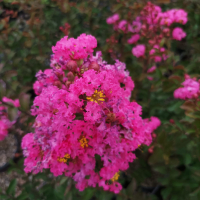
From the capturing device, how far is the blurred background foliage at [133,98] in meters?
1.12

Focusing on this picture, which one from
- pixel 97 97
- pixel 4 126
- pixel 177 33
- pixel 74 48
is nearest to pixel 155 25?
pixel 177 33

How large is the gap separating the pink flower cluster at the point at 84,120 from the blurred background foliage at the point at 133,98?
14.8 inches

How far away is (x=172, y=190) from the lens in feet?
4.32

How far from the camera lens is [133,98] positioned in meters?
1.35

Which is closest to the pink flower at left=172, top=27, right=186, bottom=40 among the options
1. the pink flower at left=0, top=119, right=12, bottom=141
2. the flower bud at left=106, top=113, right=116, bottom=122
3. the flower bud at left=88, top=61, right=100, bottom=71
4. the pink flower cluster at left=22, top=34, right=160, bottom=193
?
the pink flower cluster at left=22, top=34, right=160, bottom=193

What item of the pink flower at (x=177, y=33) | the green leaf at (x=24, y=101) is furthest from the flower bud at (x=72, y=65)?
the pink flower at (x=177, y=33)

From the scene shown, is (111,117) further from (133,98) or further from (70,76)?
(133,98)

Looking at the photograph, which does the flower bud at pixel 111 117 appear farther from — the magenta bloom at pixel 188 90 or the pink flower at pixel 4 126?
the pink flower at pixel 4 126

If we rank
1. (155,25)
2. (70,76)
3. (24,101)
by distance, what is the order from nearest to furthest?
(70,76) < (24,101) < (155,25)

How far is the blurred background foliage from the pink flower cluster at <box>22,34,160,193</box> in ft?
1.23

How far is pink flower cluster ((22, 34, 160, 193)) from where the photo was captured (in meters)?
0.58

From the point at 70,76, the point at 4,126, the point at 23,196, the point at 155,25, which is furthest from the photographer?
the point at 155,25

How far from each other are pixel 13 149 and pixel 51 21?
1.42m

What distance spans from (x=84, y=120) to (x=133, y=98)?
30.9 inches
